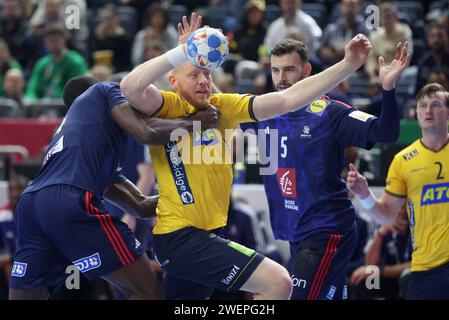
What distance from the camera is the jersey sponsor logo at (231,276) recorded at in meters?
5.82

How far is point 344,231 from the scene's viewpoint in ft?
22.4

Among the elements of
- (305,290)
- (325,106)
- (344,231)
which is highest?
(325,106)

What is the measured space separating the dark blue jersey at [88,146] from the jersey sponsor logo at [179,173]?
0.44 meters

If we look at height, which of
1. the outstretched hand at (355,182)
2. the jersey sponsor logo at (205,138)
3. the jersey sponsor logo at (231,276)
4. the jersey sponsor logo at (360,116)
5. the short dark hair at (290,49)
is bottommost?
the jersey sponsor logo at (231,276)

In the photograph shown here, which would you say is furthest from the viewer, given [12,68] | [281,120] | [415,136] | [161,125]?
[12,68]

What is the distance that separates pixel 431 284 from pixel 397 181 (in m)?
0.87

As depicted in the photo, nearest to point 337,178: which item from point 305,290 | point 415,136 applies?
point 305,290

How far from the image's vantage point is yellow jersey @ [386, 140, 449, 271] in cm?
723

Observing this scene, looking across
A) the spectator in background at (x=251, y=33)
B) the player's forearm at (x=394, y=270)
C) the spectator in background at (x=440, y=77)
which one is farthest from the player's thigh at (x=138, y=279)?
the spectator in background at (x=251, y=33)

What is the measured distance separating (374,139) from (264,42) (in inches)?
266

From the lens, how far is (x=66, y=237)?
6.08m

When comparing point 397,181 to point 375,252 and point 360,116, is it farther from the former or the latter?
point 375,252

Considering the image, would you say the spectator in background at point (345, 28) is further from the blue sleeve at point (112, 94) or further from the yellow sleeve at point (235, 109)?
the blue sleeve at point (112, 94)

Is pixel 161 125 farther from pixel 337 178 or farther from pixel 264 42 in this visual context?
pixel 264 42
